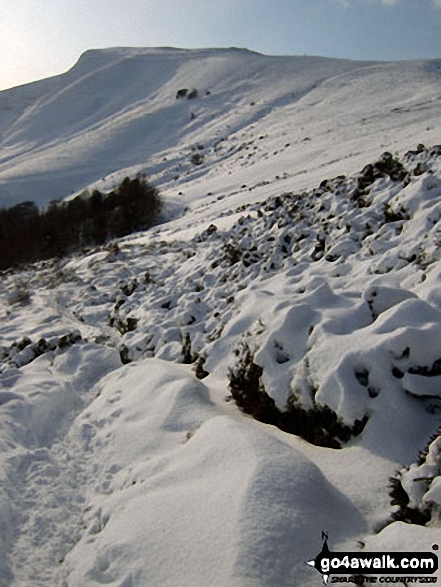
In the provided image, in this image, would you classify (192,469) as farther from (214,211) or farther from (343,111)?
(343,111)

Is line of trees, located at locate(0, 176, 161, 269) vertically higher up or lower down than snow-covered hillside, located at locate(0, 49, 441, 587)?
higher up

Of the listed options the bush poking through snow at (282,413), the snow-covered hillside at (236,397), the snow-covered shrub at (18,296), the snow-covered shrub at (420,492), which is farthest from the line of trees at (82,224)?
the snow-covered shrub at (420,492)

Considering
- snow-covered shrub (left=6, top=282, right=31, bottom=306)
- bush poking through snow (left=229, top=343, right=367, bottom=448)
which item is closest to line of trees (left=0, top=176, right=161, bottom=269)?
snow-covered shrub (left=6, top=282, right=31, bottom=306)

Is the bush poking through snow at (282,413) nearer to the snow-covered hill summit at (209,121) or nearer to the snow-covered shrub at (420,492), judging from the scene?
the snow-covered shrub at (420,492)

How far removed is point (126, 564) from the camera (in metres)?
3.17

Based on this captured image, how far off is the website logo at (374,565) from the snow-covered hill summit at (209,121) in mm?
15281

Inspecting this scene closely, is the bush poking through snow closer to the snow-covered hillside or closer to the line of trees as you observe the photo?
the snow-covered hillside

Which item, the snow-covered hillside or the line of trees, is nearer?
the snow-covered hillside

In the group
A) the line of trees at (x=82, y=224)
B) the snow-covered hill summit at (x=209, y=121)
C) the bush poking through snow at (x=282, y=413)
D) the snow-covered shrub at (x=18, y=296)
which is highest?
the snow-covered hill summit at (x=209, y=121)

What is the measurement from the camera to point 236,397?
5.10m

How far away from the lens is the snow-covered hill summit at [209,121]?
1091 inches

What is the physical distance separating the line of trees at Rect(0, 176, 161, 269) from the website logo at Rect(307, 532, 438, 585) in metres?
24.7

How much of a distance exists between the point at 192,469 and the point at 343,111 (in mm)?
38183

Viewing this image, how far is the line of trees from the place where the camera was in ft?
89.6
